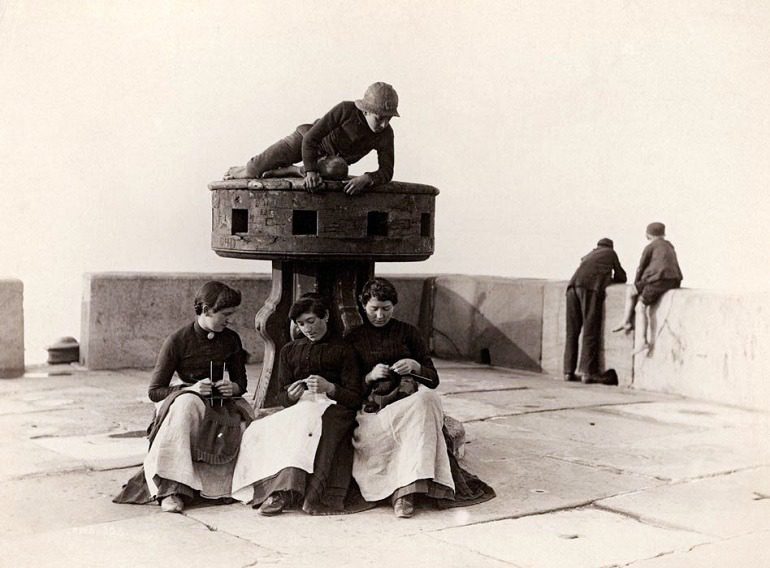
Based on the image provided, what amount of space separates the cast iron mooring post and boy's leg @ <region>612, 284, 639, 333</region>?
342 cm

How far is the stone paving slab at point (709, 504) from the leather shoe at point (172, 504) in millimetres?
1876

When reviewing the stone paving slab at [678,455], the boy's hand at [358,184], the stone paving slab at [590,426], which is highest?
the boy's hand at [358,184]

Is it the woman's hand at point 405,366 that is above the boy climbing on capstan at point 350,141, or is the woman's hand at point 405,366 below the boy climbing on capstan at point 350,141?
below

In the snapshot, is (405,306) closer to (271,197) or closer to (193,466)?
(271,197)

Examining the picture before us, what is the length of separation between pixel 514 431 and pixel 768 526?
217cm

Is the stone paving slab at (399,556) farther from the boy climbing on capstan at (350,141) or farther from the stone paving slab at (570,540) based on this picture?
the boy climbing on capstan at (350,141)

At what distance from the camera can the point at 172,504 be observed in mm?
4391

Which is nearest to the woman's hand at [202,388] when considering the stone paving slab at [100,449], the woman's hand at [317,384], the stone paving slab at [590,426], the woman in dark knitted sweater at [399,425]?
the woman's hand at [317,384]

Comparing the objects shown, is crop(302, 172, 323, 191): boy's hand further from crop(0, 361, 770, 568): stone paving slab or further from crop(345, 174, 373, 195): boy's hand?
crop(0, 361, 770, 568): stone paving slab

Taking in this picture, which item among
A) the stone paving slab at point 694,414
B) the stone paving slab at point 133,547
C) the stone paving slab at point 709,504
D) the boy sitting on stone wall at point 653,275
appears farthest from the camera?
→ the boy sitting on stone wall at point 653,275

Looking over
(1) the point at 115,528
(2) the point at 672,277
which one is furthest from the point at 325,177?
(2) the point at 672,277

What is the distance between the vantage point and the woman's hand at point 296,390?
4504 mm

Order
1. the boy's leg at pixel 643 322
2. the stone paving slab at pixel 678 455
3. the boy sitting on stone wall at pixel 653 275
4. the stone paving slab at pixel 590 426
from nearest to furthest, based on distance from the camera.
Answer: the stone paving slab at pixel 678 455 → the stone paving slab at pixel 590 426 → the boy sitting on stone wall at pixel 653 275 → the boy's leg at pixel 643 322

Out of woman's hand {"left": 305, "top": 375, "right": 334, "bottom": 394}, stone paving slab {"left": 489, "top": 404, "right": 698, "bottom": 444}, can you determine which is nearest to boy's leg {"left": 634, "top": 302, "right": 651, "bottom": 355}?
stone paving slab {"left": 489, "top": 404, "right": 698, "bottom": 444}
